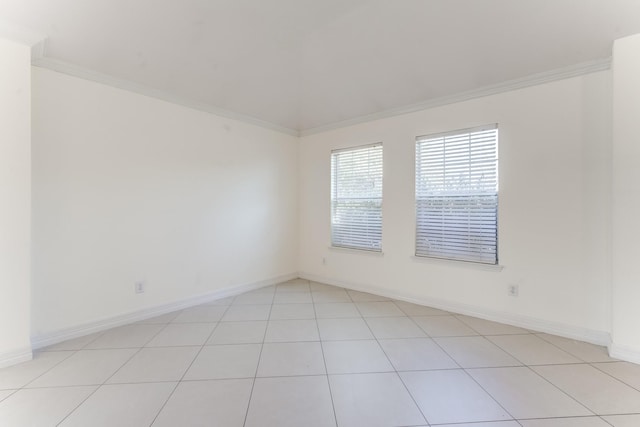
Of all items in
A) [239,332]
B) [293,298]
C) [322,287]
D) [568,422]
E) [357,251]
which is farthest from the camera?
[322,287]

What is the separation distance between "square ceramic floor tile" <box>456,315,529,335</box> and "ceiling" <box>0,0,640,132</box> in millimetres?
2524

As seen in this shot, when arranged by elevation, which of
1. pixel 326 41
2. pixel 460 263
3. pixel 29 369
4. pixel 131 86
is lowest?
pixel 29 369

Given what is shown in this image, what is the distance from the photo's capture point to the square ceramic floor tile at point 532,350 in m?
2.14

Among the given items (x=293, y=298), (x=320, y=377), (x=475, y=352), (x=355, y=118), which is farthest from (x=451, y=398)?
(x=355, y=118)

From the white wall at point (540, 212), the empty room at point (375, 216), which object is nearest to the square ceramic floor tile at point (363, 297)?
the empty room at point (375, 216)

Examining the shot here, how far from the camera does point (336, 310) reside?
323 centimetres

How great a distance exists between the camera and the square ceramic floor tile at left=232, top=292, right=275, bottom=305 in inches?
138

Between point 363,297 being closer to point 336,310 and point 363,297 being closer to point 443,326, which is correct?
point 336,310

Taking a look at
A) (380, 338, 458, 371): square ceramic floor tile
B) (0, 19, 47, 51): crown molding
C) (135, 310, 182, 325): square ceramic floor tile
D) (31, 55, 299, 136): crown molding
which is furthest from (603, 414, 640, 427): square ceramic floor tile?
(0, 19, 47, 51): crown molding

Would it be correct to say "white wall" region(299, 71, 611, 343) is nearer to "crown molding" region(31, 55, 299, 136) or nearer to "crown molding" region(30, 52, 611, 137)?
"crown molding" region(30, 52, 611, 137)

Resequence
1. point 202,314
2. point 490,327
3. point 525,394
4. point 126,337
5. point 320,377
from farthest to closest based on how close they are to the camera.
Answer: point 202,314 < point 490,327 < point 126,337 < point 320,377 < point 525,394

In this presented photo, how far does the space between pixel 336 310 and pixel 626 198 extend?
280cm

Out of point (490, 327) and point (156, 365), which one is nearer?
point (156, 365)

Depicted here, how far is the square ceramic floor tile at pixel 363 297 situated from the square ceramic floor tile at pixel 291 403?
1.78 metres
